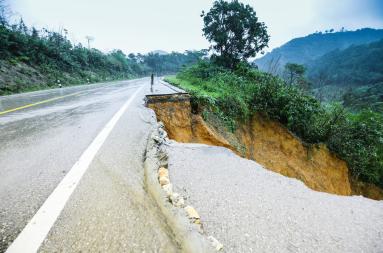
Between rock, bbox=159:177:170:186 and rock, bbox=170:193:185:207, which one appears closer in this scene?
rock, bbox=170:193:185:207

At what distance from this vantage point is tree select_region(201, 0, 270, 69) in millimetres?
20969

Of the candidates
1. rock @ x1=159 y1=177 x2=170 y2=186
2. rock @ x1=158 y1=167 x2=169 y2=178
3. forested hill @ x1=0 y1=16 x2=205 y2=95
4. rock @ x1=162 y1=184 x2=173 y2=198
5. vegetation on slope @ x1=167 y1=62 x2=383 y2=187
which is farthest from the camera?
forested hill @ x1=0 y1=16 x2=205 y2=95

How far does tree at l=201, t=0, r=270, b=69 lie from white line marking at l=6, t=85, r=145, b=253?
20716mm

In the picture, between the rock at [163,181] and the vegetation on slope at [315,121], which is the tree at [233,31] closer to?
the vegetation on slope at [315,121]

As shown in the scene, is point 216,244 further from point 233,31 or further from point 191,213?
point 233,31

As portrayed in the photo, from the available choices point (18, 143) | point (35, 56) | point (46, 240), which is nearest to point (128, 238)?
point (46, 240)

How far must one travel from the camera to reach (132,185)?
7.83 feet

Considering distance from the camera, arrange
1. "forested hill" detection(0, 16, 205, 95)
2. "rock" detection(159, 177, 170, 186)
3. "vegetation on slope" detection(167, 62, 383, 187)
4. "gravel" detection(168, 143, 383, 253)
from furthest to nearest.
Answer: "forested hill" detection(0, 16, 205, 95) < "vegetation on slope" detection(167, 62, 383, 187) < "rock" detection(159, 177, 170, 186) < "gravel" detection(168, 143, 383, 253)

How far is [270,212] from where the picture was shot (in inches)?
90.1

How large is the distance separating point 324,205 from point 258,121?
8.96 m

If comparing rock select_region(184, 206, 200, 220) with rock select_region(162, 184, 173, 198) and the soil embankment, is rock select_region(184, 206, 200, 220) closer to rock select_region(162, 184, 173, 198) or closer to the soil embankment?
rock select_region(162, 184, 173, 198)

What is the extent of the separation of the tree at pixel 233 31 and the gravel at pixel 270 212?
2012 centimetres

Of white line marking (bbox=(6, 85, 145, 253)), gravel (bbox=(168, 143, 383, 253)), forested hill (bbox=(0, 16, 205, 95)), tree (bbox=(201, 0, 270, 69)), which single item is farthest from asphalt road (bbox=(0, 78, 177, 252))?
tree (bbox=(201, 0, 270, 69))

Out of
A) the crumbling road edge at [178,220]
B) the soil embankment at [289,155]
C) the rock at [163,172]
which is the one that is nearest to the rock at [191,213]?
the crumbling road edge at [178,220]
